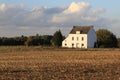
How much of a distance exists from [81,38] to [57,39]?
11098mm

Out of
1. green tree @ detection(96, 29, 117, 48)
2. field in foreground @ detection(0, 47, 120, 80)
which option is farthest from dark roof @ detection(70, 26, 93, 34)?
field in foreground @ detection(0, 47, 120, 80)

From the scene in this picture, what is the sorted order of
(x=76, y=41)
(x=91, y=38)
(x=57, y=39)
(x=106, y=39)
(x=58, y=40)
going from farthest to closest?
(x=76, y=41), (x=91, y=38), (x=58, y=40), (x=57, y=39), (x=106, y=39)

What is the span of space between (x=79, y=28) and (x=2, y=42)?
26.9m

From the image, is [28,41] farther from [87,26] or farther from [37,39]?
[87,26]

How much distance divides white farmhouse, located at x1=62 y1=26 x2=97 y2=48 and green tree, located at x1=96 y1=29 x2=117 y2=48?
2.03 meters

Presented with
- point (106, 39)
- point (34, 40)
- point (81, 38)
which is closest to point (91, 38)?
point (81, 38)

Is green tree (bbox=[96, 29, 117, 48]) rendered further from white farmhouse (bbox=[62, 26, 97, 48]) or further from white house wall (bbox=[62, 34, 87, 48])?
white house wall (bbox=[62, 34, 87, 48])

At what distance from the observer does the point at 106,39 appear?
400ft

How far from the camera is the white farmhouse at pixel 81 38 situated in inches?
5017

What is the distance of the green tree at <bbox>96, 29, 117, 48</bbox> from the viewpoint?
122 m

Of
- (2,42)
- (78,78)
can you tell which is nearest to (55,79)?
(78,78)

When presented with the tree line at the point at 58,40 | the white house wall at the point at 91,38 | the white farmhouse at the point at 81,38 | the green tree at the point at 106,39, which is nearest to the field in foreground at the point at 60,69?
the tree line at the point at 58,40

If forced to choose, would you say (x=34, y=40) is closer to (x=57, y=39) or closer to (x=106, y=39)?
(x=57, y=39)

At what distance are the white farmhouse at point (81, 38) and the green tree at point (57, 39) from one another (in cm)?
378
